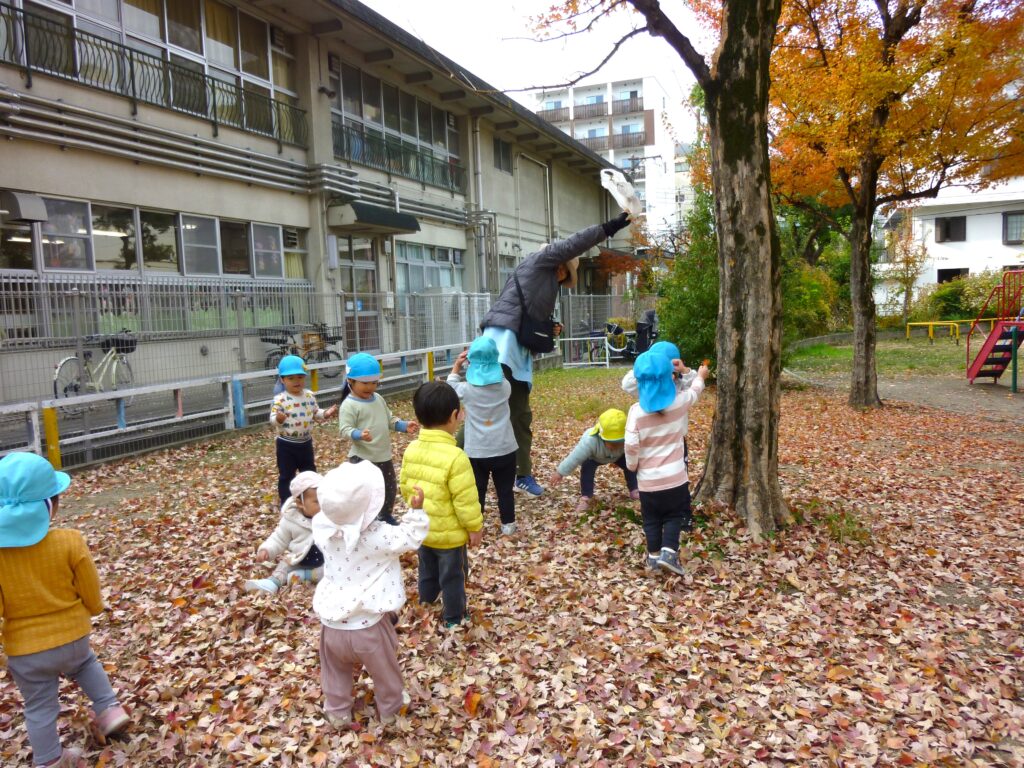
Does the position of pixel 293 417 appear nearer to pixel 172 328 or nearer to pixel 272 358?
pixel 172 328

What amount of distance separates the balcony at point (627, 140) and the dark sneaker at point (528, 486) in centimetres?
5714

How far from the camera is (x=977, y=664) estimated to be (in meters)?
3.57

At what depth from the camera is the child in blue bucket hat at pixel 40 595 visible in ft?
8.86

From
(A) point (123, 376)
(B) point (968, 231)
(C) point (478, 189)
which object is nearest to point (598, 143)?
(B) point (968, 231)

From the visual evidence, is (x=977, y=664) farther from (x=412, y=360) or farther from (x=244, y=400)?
(x=412, y=360)

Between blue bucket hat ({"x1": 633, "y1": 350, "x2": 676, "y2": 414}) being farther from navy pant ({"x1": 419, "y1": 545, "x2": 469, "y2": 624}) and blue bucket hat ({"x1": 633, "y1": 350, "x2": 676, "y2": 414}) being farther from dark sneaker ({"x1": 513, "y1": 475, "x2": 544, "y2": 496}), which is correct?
dark sneaker ({"x1": 513, "y1": 475, "x2": 544, "y2": 496})

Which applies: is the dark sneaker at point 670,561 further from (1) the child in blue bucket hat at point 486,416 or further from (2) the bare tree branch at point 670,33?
(2) the bare tree branch at point 670,33

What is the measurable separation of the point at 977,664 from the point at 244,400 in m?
9.33

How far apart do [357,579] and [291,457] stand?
2.82 metres

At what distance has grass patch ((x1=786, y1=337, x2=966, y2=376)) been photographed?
17828mm

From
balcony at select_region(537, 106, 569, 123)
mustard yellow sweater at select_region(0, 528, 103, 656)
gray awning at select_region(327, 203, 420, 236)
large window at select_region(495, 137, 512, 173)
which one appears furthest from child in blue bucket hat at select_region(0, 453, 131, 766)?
balcony at select_region(537, 106, 569, 123)

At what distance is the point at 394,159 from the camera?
18500 mm

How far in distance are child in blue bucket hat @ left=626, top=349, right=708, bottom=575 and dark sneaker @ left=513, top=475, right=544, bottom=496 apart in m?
1.92

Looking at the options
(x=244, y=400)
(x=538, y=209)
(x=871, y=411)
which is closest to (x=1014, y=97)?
(x=871, y=411)
